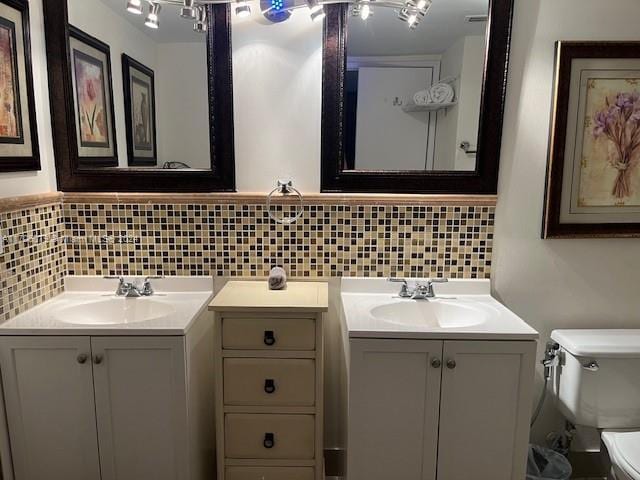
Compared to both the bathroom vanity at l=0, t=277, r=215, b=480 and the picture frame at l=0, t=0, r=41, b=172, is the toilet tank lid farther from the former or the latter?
the picture frame at l=0, t=0, r=41, b=172

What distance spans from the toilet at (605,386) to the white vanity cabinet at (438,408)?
0.29m

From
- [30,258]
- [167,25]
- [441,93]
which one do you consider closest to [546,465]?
[441,93]

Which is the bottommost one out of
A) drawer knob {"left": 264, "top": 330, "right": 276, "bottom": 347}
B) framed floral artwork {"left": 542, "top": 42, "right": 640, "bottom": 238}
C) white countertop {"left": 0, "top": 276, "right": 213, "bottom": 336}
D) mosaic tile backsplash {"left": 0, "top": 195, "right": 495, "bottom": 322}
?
drawer knob {"left": 264, "top": 330, "right": 276, "bottom": 347}

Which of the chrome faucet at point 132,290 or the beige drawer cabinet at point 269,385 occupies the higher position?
the chrome faucet at point 132,290

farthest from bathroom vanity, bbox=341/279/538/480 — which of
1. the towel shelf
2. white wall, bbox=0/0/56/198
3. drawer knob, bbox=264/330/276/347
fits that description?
white wall, bbox=0/0/56/198

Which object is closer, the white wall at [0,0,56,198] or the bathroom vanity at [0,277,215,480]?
the bathroom vanity at [0,277,215,480]

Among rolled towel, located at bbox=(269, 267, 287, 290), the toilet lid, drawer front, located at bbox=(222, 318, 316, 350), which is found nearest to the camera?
the toilet lid

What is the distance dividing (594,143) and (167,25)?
1.62 meters

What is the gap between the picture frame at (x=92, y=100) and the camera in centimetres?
177

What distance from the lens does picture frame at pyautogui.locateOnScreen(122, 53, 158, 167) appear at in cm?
178

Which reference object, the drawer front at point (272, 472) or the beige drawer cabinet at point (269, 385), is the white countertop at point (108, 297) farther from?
the drawer front at point (272, 472)

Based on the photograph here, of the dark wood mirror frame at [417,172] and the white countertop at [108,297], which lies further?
the dark wood mirror frame at [417,172]

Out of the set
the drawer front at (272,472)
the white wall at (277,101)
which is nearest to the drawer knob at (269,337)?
the drawer front at (272,472)

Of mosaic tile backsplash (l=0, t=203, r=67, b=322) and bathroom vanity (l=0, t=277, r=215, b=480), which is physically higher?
mosaic tile backsplash (l=0, t=203, r=67, b=322)
